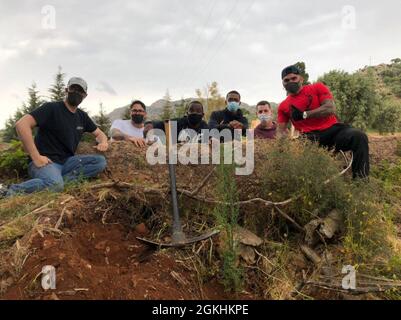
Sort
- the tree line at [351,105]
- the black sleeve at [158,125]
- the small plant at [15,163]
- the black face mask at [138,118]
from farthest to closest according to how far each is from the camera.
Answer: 1. the tree line at [351,105]
2. the black sleeve at [158,125]
3. the black face mask at [138,118]
4. the small plant at [15,163]

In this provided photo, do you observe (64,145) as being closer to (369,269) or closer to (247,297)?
(247,297)

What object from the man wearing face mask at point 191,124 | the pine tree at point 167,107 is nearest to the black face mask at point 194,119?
the man wearing face mask at point 191,124

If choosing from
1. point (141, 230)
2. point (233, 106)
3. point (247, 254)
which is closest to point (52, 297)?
point (141, 230)

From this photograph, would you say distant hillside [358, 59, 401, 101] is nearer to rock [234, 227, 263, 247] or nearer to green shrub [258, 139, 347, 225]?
green shrub [258, 139, 347, 225]

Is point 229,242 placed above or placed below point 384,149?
below

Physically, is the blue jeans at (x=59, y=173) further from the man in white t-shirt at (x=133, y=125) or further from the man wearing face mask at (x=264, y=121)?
the man wearing face mask at (x=264, y=121)

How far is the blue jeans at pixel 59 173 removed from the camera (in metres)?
3.85

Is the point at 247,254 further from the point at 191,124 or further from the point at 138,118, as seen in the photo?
the point at 138,118

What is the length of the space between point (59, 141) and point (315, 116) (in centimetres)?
295

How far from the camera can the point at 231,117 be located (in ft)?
18.9

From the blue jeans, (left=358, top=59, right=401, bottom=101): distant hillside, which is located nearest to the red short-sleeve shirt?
the blue jeans

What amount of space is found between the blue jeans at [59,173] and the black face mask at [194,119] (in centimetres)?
141
